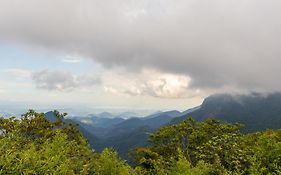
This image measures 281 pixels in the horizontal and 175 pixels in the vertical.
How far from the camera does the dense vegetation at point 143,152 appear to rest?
36188 mm

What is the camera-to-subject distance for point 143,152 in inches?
3351

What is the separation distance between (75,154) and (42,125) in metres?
15.1

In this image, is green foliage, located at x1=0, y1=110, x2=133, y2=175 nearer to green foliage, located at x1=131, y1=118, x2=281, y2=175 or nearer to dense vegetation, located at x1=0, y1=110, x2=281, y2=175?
dense vegetation, located at x1=0, y1=110, x2=281, y2=175

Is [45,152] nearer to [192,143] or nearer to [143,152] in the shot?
[143,152]

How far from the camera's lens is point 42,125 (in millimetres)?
74938

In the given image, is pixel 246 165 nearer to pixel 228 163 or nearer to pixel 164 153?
pixel 228 163

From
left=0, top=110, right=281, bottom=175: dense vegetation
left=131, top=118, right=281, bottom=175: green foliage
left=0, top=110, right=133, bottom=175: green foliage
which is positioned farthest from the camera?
left=131, top=118, right=281, bottom=175: green foliage

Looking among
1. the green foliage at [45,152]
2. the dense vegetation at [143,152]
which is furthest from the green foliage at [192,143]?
the green foliage at [45,152]

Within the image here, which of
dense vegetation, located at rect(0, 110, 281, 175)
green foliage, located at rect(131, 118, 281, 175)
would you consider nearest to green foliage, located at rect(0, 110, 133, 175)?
dense vegetation, located at rect(0, 110, 281, 175)

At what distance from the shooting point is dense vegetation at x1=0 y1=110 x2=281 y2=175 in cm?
3619

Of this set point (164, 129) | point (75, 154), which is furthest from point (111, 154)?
point (164, 129)

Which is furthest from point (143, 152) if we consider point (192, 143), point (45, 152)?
point (45, 152)

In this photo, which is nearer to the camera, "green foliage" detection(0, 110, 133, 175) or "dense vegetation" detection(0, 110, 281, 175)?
"green foliage" detection(0, 110, 133, 175)

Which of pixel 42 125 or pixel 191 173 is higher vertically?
pixel 42 125
